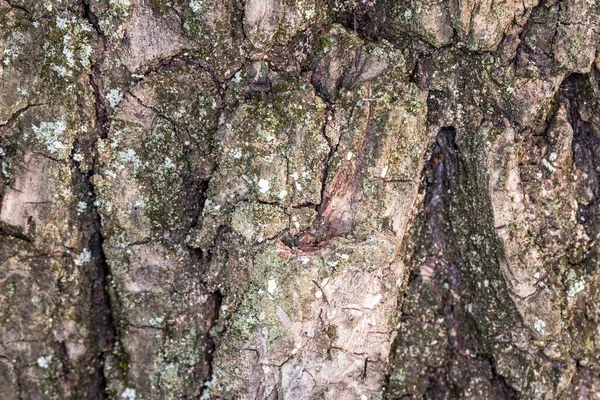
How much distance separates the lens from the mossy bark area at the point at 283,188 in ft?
7.00

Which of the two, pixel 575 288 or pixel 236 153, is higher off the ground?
pixel 236 153

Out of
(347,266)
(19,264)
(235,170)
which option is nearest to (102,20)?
(235,170)

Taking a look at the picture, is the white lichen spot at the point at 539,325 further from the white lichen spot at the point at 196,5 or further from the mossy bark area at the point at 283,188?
the white lichen spot at the point at 196,5

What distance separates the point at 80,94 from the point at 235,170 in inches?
26.2

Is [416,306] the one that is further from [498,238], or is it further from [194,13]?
[194,13]

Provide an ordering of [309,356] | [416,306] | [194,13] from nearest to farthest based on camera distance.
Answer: [194,13] < [309,356] < [416,306]

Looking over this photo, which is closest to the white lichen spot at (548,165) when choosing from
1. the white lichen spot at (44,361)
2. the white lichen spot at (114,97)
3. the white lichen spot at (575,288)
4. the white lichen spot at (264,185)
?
the white lichen spot at (575,288)

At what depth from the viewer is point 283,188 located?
2143 mm

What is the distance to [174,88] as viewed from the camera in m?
2.17

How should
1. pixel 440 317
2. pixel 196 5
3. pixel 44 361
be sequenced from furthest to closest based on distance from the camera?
pixel 440 317
pixel 44 361
pixel 196 5

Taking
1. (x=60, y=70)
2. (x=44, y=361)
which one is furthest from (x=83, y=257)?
(x=60, y=70)

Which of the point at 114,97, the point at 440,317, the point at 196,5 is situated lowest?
the point at 440,317

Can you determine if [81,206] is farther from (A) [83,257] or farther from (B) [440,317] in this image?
(B) [440,317]

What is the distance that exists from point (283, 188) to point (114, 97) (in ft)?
2.43
